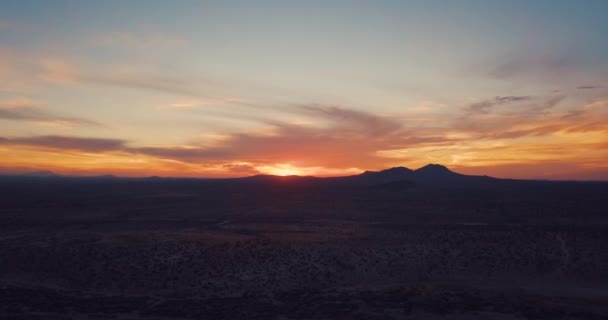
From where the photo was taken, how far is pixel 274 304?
2267 cm

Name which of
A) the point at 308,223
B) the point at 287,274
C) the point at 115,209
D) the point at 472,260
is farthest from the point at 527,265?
the point at 115,209

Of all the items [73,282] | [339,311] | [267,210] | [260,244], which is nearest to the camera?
[339,311]

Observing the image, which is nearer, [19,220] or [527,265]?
[527,265]

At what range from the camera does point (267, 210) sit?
204 feet

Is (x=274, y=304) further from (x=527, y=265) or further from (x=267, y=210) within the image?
(x=267, y=210)

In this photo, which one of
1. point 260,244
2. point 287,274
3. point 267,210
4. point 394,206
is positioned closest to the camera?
point 287,274

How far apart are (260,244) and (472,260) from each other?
1484 cm

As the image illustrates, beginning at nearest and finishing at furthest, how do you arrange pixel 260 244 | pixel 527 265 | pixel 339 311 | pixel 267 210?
1. pixel 339 311
2. pixel 527 265
3. pixel 260 244
4. pixel 267 210

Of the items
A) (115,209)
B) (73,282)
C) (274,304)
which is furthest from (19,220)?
(274,304)

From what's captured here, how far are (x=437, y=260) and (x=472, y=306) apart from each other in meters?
10.6

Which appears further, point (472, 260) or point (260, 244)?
point (260, 244)

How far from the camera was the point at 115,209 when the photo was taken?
63.9m

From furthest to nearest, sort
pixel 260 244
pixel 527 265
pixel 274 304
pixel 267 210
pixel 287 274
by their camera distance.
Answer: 1. pixel 267 210
2. pixel 260 244
3. pixel 527 265
4. pixel 287 274
5. pixel 274 304

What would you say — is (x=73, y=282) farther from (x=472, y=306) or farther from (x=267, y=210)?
(x=267, y=210)
